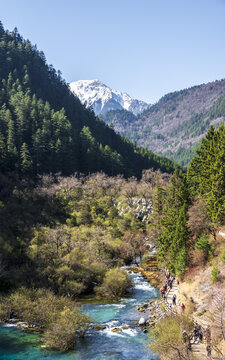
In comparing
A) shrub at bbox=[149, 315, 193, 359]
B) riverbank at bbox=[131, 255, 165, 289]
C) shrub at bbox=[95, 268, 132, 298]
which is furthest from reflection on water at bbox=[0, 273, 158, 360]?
riverbank at bbox=[131, 255, 165, 289]

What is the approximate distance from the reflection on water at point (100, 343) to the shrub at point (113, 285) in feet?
25.5

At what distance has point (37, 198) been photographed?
305 feet

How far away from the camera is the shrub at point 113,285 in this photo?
169 ft

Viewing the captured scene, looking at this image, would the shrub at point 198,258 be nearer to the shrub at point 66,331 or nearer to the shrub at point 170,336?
the shrub at point 170,336

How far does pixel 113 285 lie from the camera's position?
51.6 metres

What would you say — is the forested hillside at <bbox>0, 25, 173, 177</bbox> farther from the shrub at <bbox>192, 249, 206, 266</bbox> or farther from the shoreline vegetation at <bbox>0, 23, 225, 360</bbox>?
the shrub at <bbox>192, 249, 206, 266</bbox>

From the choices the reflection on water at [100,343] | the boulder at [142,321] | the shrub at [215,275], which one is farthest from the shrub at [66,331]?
the shrub at [215,275]

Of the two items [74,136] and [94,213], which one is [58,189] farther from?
[74,136]

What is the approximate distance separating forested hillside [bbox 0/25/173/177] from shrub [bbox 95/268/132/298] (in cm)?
6117

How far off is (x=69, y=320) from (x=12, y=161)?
7973 centimetres

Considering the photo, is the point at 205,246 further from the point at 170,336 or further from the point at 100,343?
the point at 100,343

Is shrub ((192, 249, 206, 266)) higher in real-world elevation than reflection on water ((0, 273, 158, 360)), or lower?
higher

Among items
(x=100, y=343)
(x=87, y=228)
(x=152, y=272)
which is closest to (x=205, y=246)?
(x=100, y=343)

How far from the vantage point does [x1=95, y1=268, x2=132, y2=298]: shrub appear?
5156 cm
